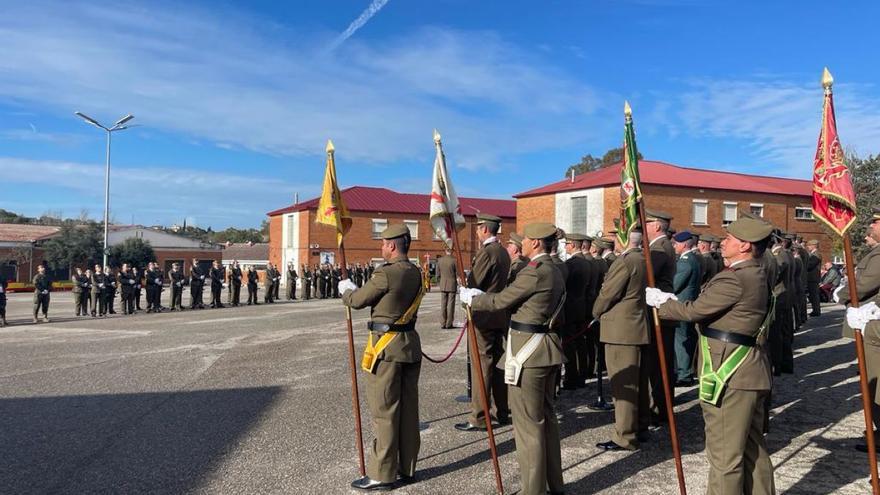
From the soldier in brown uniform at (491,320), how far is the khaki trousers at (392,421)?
5.13 feet

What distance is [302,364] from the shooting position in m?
9.99

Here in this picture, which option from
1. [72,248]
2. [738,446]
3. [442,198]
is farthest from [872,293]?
[72,248]

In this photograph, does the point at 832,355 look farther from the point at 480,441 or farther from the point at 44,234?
the point at 44,234

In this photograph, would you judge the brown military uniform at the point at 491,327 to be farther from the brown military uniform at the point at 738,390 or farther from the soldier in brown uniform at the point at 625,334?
the brown military uniform at the point at 738,390

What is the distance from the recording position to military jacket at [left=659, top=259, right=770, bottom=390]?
12.8 feet

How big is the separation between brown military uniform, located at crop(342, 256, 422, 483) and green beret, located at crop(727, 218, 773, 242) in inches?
95.1

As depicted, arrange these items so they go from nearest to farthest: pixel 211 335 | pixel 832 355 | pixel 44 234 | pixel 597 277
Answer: pixel 597 277
pixel 832 355
pixel 211 335
pixel 44 234

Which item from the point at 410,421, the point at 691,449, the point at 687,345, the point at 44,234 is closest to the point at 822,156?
the point at 691,449

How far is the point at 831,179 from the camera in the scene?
4320mm

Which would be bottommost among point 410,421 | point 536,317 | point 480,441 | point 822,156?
point 480,441

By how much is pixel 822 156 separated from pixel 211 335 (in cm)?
1252

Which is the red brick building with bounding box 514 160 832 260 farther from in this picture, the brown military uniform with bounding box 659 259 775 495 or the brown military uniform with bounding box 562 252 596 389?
the brown military uniform with bounding box 659 259 775 495

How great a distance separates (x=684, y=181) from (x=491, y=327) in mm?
36552

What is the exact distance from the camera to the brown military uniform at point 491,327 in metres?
6.50
